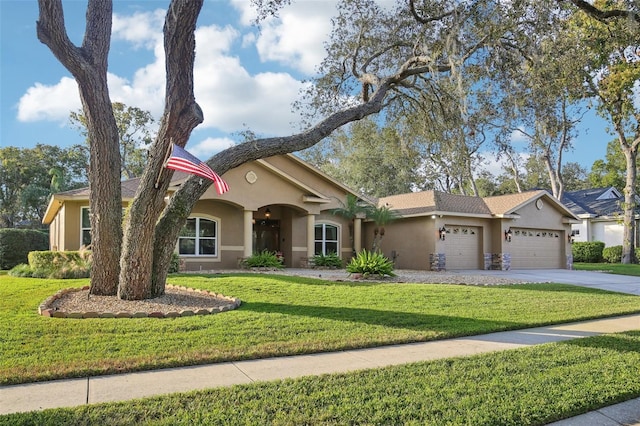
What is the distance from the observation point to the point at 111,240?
908cm

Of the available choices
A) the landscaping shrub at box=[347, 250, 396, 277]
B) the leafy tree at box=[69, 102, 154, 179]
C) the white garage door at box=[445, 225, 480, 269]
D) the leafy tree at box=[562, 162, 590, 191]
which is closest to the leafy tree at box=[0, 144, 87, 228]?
the leafy tree at box=[69, 102, 154, 179]

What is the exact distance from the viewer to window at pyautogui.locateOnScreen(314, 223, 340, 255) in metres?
20.7

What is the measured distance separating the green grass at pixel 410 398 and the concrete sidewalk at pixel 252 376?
21 centimetres

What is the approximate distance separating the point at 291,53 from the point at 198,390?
11655 millimetres

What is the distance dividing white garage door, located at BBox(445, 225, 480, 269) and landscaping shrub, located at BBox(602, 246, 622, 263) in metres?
13.3

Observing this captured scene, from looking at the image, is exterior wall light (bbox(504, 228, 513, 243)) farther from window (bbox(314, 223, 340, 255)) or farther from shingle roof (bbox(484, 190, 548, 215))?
window (bbox(314, 223, 340, 255))

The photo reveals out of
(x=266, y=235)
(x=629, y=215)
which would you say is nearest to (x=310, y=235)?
(x=266, y=235)

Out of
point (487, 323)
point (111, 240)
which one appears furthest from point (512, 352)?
point (111, 240)

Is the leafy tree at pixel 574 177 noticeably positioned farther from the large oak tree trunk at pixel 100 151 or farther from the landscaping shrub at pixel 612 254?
the large oak tree trunk at pixel 100 151

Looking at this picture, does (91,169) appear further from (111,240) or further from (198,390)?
(198,390)

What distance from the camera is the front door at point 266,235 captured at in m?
20.5

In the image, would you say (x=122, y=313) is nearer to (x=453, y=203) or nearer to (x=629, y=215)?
(x=453, y=203)

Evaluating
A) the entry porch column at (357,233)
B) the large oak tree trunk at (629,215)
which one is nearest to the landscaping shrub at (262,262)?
the entry porch column at (357,233)

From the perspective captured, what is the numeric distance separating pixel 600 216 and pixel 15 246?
35687mm
